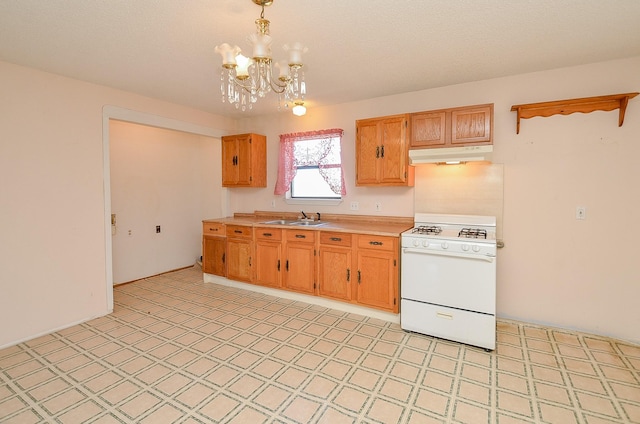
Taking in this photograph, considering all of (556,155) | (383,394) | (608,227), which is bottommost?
(383,394)

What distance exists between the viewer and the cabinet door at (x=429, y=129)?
3.11m

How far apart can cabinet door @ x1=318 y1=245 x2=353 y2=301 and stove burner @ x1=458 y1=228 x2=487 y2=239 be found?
1.11 meters

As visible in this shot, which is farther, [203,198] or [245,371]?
[203,198]

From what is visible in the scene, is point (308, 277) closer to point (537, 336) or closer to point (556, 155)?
point (537, 336)

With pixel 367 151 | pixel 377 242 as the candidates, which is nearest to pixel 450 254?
pixel 377 242

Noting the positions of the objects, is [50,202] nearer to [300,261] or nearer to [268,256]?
[268,256]

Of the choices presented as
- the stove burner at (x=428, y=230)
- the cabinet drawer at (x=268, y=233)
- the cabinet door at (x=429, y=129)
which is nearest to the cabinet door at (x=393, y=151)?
the cabinet door at (x=429, y=129)

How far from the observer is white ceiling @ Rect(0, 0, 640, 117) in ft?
6.19

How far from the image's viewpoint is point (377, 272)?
310cm

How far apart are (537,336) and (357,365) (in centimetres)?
174

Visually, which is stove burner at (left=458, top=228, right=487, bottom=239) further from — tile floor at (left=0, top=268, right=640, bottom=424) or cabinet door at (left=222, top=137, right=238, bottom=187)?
cabinet door at (left=222, top=137, right=238, bottom=187)

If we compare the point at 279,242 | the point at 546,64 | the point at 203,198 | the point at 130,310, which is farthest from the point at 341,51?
the point at 203,198

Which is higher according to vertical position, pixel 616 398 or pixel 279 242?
pixel 279 242

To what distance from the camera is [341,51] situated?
2475 mm
